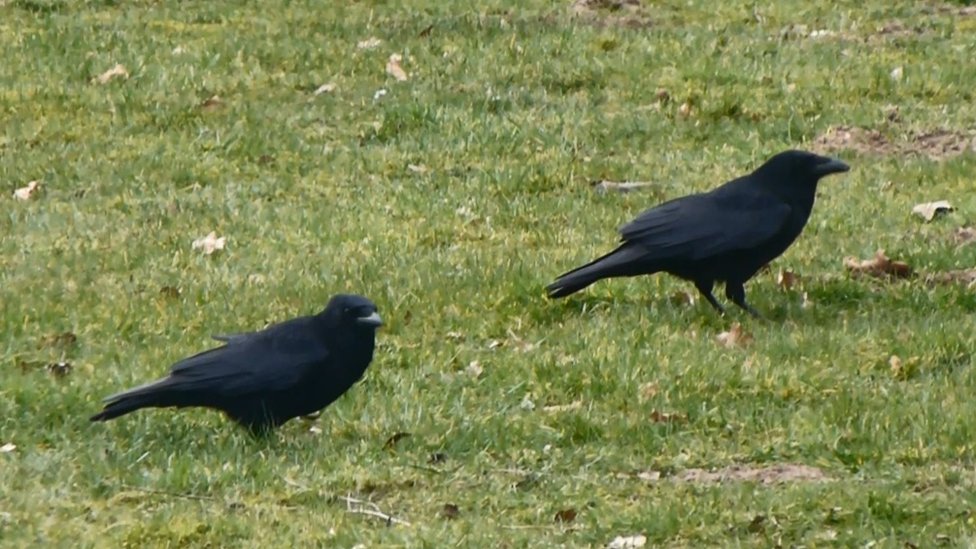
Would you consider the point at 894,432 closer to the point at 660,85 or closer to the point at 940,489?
the point at 940,489

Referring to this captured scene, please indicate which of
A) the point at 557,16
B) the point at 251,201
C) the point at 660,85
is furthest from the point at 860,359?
the point at 557,16

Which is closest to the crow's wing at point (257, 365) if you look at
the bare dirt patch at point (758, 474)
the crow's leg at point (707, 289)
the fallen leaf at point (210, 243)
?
the bare dirt patch at point (758, 474)

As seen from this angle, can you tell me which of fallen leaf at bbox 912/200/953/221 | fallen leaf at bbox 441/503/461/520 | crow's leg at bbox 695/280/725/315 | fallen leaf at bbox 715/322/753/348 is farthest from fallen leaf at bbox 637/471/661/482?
fallen leaf at bbox 912/200/953/221

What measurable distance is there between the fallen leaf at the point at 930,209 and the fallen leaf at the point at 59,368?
5.35 meters

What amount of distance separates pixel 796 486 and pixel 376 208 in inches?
213

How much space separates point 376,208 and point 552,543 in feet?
18.4

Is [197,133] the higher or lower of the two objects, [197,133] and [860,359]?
the lower

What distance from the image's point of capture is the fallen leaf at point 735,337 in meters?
8.79

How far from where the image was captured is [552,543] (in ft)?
20.7

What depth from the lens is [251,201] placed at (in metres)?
11.9

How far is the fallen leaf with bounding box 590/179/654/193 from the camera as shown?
39.8ft

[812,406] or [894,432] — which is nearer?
[894,432]

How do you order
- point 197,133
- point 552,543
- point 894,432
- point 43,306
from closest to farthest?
point 552,543 → point 894,432 → point 43,306 → point 197,133

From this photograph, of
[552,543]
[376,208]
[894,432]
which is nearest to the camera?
[552,543]
